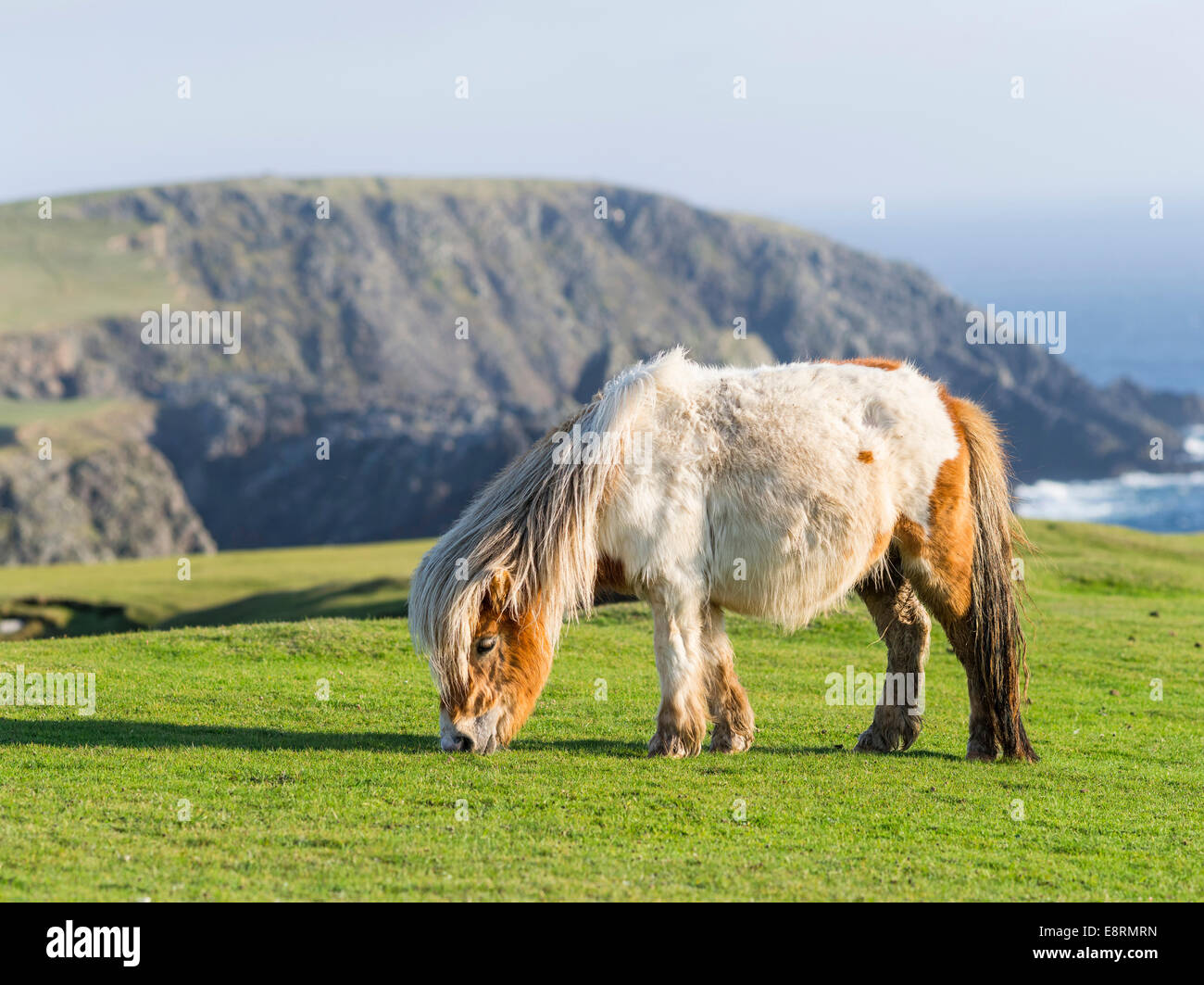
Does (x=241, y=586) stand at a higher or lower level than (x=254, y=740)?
lower

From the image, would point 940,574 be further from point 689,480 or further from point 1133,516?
point 1133,516

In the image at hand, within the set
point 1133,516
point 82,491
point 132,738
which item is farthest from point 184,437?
point 132,738

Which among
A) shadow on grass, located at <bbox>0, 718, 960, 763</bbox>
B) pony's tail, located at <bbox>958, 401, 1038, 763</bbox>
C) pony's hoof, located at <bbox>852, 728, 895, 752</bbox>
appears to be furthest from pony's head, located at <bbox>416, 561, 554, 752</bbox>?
pony's tail, located at <bbox>958, 401, 1038, 763</bbox>

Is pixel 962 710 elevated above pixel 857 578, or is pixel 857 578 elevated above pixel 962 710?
pixel 857 578

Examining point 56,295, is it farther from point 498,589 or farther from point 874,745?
point 874,745

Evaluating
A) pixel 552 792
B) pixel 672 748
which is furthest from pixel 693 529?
pixel 552 792

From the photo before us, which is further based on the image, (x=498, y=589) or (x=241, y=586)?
(x=241, y=586)

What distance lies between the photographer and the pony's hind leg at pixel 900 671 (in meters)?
10.2

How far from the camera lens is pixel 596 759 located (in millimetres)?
9414

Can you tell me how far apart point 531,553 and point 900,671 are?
364 cm

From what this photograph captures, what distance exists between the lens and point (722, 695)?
380 inches

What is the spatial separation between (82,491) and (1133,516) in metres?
111

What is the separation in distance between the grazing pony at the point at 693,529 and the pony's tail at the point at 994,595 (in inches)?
3.6
